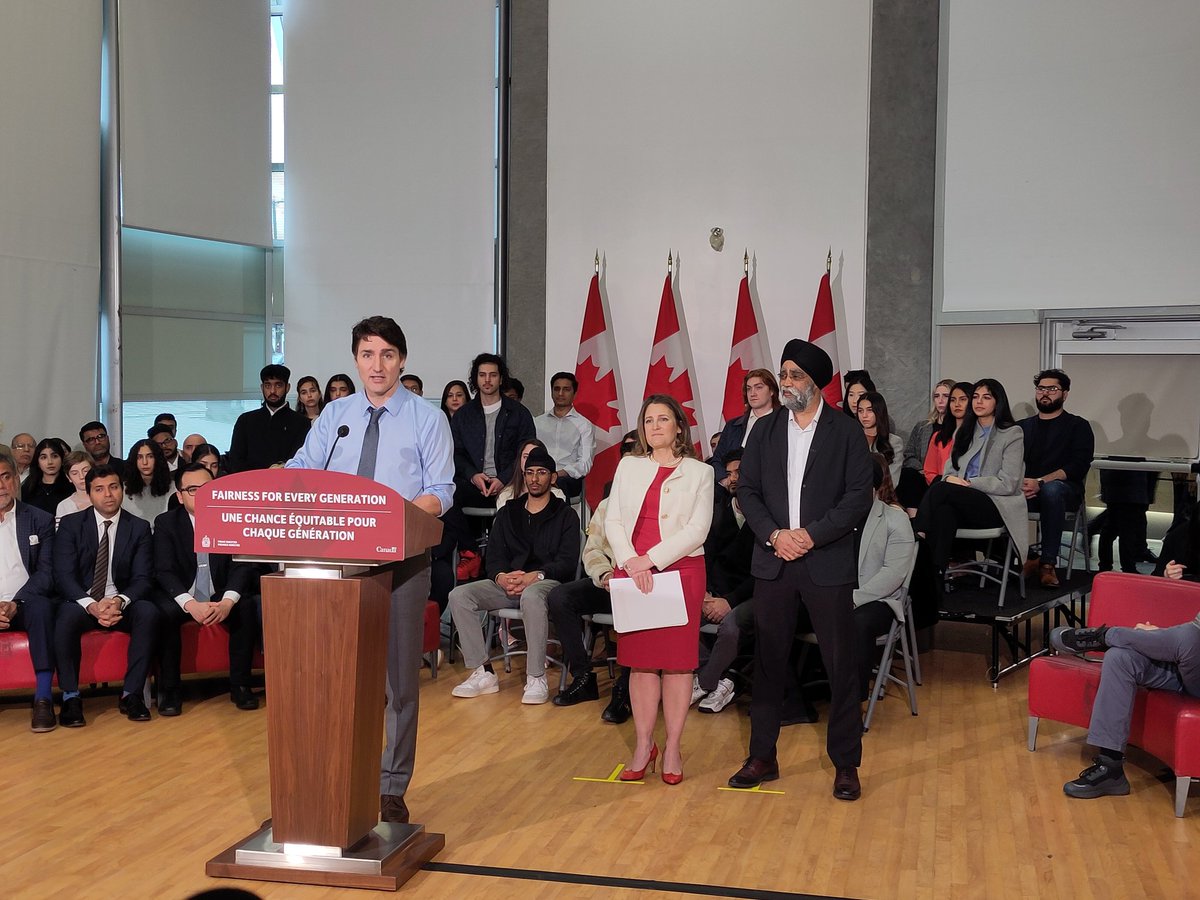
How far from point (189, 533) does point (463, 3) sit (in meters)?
5.79

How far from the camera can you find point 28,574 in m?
5.39

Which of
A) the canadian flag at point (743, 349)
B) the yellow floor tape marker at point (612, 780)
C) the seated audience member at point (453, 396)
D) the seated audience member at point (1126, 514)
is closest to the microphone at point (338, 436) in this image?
the yellow floor tape marker at point (612, 780)

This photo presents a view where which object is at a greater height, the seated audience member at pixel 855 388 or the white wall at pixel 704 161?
the white wall at pixel 704 161

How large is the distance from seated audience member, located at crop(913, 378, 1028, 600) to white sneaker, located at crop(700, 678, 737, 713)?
1.45 meters

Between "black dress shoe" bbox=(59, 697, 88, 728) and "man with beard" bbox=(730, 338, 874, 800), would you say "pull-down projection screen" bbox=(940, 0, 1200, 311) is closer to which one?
"man with beard" bbox=(730, 338, 874, 800)

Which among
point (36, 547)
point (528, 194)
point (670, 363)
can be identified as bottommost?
point (36, 547)

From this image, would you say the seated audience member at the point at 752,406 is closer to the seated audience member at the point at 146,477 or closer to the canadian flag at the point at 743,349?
the canadian flag at the point at 743,349

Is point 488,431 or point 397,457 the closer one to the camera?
point 397,457

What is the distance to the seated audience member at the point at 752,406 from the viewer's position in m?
6.38

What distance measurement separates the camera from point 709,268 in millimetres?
9109

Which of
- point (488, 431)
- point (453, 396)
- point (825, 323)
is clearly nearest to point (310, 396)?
point (453, 396)

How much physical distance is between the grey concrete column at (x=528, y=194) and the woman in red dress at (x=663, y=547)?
5.22 m

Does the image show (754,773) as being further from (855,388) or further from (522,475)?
(855,388)

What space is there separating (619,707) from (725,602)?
673 mm
